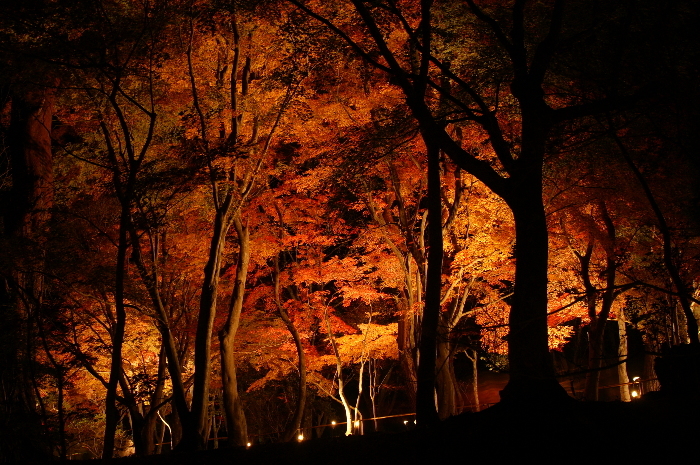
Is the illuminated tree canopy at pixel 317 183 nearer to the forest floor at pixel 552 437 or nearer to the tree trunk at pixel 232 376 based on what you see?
the tree trunk at pixel 232 376

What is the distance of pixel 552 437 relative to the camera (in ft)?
16.5

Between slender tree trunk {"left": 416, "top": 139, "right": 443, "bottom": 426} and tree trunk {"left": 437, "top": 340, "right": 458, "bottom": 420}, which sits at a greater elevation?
slender tree trunk {"left": 416, "top": 139, "right": 443, "bottom": 426}

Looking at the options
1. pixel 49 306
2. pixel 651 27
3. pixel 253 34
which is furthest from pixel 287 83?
pixel 651 27

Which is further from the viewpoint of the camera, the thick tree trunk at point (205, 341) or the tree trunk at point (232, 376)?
the tree trunk at point (232, 376)

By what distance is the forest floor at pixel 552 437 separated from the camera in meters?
4.94

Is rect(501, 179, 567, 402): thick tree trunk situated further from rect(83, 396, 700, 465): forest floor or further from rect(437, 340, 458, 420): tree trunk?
rect(437, 340, 458, 420): tree trunk

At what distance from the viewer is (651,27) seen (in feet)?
21.3

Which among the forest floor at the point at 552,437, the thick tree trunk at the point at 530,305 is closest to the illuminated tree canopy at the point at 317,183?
the thick tree trunk at the point at 530,305

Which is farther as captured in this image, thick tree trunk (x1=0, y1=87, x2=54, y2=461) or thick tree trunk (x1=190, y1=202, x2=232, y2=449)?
thick tree trunk (x1=190, y1=202, x2=232, y2=449)

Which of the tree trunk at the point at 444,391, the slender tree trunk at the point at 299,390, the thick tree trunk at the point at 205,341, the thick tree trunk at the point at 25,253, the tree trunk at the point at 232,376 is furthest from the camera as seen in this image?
the slender tree trunk at the point at 299,390

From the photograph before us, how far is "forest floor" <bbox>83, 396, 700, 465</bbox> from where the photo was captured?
4938 mm

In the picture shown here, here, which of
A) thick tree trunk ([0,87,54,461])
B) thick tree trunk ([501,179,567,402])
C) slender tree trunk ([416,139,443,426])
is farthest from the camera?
thick tree trunk ([0,87,54,461])

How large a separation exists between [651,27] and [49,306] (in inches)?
388

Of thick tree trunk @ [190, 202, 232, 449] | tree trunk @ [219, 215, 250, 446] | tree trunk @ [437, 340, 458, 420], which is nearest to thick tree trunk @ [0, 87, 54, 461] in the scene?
thick tree trunk @ [190, 202, 232, 449]
